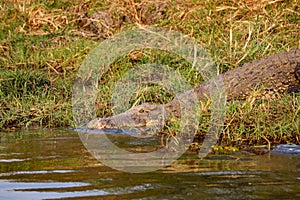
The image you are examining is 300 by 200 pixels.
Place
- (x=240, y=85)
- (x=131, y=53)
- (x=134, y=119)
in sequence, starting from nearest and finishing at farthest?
(x=134, y=119) → (x=240, y=85) → (x=131, y=53)

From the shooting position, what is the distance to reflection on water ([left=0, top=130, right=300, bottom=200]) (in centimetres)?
309

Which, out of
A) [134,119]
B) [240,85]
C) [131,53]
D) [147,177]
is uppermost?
[131,53]

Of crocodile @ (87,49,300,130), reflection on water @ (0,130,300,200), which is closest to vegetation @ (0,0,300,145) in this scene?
crocodile @ (87,49,300,130)

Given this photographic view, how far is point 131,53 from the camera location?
6.91 metres

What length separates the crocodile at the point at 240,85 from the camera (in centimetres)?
527

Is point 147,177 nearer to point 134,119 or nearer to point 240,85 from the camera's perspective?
point 134,119

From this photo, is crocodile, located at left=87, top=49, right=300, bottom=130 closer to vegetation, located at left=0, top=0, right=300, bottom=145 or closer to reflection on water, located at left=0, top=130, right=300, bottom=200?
vegetation, located at left=0, top=0, right=300, bottom=145

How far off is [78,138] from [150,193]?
1.97m

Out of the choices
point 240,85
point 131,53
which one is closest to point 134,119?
point 240,85

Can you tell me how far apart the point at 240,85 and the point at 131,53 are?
158 cm

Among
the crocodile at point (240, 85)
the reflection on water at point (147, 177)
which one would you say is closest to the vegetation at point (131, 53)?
the crocodile at point (240, 85)

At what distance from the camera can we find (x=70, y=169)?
3.74 metres

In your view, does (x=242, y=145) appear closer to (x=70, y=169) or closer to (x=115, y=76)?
(x=70, y=169)

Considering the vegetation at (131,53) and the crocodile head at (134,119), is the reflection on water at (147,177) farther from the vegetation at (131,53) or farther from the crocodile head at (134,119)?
the crocodile head at (134,119)
